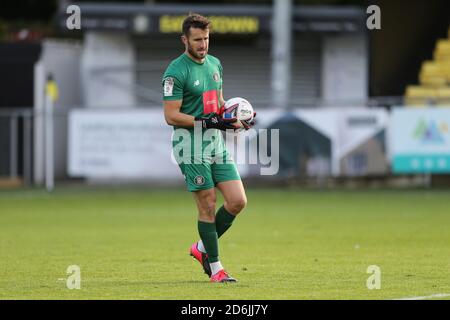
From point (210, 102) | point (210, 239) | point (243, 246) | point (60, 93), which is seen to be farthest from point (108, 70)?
point (210, 239)

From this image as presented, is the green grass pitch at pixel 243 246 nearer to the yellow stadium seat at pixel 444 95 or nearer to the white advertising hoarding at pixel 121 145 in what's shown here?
the yellow stadium seat at pixel 444 95

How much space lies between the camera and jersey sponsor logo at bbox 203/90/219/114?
11.6m

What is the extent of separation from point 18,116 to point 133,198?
7146 mm

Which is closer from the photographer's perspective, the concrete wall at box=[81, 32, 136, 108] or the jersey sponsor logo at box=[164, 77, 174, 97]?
the jersey sponsor logo at box=[164, 77, 174, 97]

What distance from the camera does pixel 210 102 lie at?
11648mm

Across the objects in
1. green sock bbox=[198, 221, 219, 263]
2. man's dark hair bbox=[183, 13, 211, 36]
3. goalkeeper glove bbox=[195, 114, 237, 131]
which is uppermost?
man's dark hair bbox=[183, 13, 211, 36]

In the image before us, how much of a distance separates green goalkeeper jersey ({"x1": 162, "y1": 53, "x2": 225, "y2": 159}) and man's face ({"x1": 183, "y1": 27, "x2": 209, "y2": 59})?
0.53ft

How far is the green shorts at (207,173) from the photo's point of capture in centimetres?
1145

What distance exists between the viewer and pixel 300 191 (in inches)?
1204

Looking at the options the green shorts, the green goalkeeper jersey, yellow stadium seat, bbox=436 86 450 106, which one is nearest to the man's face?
the green goalkeeper jersey

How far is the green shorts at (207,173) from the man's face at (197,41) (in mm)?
1076

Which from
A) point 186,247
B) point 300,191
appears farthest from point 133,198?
point 186,247

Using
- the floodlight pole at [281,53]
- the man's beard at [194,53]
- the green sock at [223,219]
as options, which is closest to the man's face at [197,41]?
the man's beard at [194,53]

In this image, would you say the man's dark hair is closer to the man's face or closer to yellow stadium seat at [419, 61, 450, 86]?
the man's face
